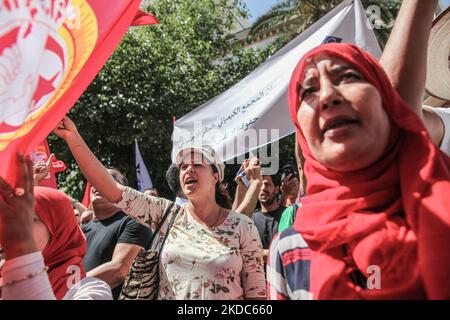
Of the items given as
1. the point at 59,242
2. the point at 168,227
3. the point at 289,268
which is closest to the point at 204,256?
the point at 168,227

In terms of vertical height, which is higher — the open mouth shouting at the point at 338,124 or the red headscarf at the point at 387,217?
the open mouth shouting at the point at 338,124

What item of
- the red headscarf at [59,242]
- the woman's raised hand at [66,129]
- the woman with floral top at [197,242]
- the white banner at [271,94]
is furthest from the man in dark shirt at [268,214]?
the red headscarf at [59,242]

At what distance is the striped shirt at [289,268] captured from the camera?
1499mm

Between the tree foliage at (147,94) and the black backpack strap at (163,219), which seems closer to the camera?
the black backpack strap at (163,219)

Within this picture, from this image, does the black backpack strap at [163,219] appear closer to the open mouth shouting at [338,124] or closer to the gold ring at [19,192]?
the gold ring at [19,192]

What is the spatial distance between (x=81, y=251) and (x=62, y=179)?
13068mm

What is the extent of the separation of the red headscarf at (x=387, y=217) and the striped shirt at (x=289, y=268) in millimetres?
43

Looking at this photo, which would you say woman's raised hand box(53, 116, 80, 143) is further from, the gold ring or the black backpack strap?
the gold ring

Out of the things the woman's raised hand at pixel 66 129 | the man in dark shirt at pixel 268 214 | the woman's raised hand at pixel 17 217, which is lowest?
the woman's raised hand at pixel 17 217

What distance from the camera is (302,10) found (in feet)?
64.5

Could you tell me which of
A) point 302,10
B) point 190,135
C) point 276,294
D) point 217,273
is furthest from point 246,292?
point 302,10

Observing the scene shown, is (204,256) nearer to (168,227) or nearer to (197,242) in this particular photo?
(197,242)

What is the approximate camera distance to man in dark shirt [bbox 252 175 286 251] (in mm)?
4504

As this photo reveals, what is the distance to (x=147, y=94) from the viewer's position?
48.0ft
